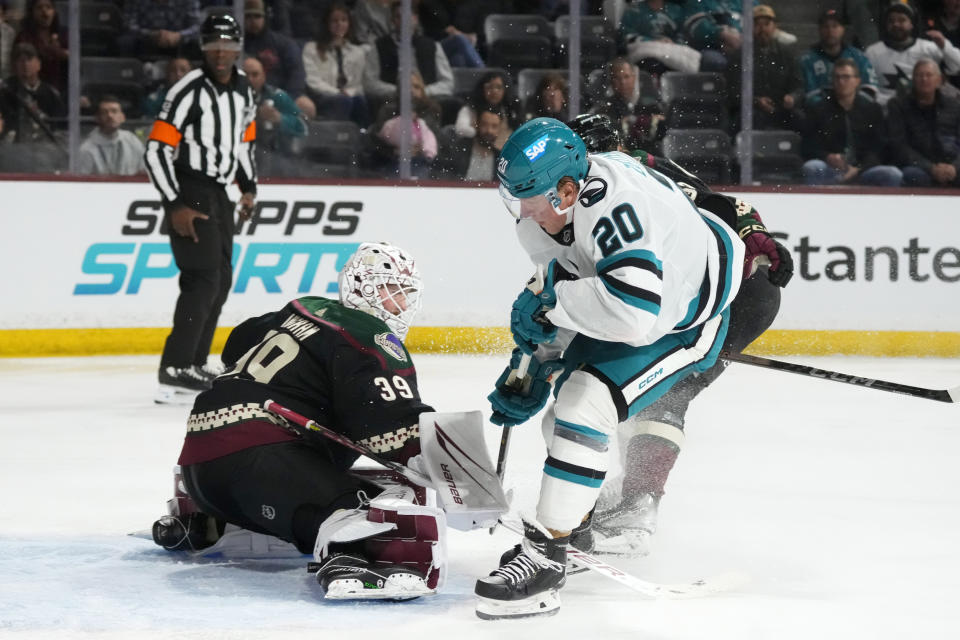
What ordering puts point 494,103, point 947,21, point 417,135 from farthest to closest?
point 947,21
point 494,103
point 417,135

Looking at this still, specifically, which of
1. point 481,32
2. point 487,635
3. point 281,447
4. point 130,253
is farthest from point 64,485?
point 481,32

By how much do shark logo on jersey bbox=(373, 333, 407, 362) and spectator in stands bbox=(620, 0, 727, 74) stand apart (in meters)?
4.61

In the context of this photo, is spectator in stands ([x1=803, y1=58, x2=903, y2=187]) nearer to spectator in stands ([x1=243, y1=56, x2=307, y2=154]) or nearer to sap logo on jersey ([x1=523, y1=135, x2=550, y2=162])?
spectator in stands ([x1=243, y1=56, x2=307, y2=154])

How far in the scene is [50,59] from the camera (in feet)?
21.9

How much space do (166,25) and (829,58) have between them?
3.37 m

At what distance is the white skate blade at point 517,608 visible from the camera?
8.08ft

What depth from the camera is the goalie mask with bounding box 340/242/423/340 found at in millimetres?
2766

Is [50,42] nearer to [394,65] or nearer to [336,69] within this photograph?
[336,69]

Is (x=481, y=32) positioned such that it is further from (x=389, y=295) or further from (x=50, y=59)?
(x=389, y=295)

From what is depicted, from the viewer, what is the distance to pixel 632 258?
8.21 feet

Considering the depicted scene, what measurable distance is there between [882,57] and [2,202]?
14.5ft

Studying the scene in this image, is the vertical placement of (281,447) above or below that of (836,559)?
above

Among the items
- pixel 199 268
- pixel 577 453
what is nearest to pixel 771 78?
pixel 199 268

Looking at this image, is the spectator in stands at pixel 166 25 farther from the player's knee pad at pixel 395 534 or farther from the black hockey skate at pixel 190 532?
the player's knee pad at pixel 395 534
